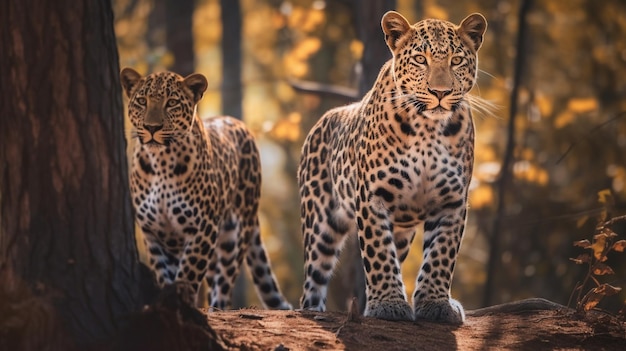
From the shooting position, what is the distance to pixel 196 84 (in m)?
10.4

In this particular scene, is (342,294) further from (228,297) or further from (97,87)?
Result: (97,87)

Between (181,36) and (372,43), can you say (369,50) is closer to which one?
(372,43)

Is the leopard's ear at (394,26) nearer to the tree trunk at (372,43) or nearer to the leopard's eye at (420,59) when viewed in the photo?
the leopard's eye at (420,59)

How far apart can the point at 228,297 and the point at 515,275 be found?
1083 cm

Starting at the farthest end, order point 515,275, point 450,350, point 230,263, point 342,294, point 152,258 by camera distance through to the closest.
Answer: point 515,275, point 342,294, point 230,263, point 152,258, point 450,350

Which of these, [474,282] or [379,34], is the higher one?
[379,34]

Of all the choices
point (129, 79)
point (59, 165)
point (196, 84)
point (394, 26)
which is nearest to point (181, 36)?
point (196, 84)

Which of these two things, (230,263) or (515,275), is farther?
(515,275)

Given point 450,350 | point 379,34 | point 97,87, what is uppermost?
point 379,34

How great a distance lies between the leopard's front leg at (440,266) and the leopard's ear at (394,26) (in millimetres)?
1359

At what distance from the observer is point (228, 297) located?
38.0 feet

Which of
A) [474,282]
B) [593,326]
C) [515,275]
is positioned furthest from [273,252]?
[593,326]

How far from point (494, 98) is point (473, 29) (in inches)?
485

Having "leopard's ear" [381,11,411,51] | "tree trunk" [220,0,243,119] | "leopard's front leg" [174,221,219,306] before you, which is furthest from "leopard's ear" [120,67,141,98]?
"tree trunk" [220,0,243,119]
